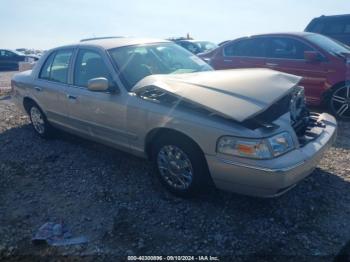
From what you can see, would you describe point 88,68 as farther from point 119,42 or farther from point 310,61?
point 310,61

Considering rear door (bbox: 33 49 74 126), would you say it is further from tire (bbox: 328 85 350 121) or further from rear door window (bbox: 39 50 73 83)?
tire (bbox: 328 85 350 121)

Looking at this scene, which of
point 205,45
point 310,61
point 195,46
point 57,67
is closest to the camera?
point 57,67

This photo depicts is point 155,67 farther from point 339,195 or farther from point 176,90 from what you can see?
point 339,195

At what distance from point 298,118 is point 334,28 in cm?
710

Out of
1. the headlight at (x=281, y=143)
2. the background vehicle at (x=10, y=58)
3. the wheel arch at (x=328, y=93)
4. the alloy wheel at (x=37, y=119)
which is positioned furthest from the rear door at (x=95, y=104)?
the background vehicle at (x=10, y=58)

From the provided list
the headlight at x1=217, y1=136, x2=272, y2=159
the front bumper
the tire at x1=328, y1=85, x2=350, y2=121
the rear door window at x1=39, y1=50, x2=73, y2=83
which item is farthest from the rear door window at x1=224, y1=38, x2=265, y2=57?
the headlight at x1=217, y1=136, x2=272, y2=159

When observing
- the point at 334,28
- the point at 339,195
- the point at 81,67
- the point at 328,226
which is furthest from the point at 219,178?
the point at 334,28

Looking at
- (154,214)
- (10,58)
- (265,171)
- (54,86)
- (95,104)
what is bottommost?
(154,214)

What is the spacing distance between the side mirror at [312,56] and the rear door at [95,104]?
Result: 380cm

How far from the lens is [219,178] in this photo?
2.99 meters

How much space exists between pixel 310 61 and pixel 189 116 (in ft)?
12.9

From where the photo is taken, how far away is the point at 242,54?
7.07m

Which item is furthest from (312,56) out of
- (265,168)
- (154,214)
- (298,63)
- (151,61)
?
(154,214)

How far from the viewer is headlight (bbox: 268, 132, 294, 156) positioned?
277 centimetres
